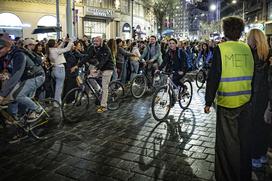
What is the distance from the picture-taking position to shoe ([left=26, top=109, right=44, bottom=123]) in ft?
21.2

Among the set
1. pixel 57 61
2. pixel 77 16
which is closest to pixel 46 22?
pixel 77 16

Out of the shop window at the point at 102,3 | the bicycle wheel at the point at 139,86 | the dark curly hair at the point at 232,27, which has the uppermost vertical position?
the shop window at the point at 102,3

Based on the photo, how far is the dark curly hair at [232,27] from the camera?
13.1 ft

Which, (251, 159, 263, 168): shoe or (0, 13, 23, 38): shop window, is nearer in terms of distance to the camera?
(251, 159, 263, 168): shoe

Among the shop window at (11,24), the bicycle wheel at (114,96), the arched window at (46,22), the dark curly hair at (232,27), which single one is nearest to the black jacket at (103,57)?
the bicycle wheel at (114,96)

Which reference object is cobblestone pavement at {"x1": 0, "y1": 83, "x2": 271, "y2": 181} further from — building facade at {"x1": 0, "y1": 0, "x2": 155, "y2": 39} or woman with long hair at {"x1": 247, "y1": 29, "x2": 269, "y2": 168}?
building facade at {"x1": 0, "y1": 0, "x2": 155, "y2": 39}

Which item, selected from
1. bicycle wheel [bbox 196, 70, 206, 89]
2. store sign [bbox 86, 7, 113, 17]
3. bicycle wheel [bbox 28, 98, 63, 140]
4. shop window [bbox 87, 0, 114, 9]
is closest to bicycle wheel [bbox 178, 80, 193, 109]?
bicycle wheel [bbox 28, 98, 63, 140]

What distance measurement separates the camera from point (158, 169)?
4.91 metres

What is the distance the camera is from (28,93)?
Answer: 6.42m

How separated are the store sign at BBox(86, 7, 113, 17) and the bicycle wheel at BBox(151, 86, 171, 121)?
89.6 ft

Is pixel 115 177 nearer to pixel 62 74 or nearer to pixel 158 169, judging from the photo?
pixel 158 169

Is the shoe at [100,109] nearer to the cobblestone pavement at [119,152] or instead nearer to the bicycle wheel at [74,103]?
the bicycle wheel at [74,103]

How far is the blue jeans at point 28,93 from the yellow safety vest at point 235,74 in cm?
393

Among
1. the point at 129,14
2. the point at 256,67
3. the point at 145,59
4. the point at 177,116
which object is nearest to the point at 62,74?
the point at 177,116
